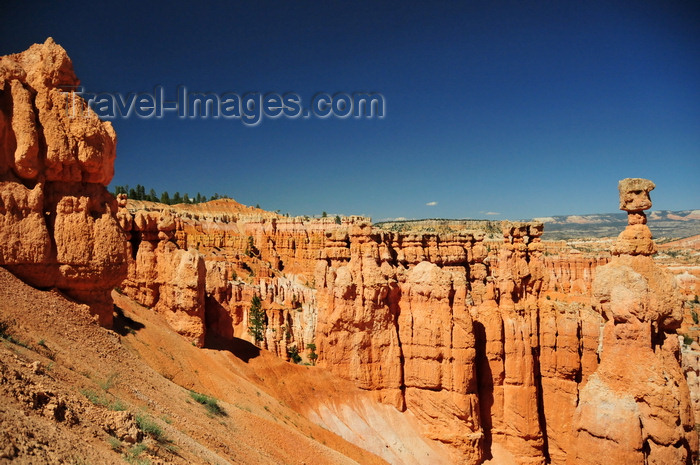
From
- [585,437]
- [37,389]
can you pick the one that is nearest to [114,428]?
[37,389]

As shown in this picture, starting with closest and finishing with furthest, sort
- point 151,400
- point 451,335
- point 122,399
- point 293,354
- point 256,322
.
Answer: point 122,399 < point 151,400 < point 451,335 < point 293,354 < point 256,322

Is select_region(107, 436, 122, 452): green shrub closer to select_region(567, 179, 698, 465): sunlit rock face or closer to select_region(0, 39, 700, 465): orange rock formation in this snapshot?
select_region(0, 39, 700, 465): orange rock formation

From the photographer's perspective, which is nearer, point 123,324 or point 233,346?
point 123,324

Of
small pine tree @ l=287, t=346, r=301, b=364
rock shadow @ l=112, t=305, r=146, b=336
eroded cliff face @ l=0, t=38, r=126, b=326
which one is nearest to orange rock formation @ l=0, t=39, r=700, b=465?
eroded cliff face @ l=0, t=38, r=126, b=326

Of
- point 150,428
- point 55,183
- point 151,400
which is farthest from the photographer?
point 55,183

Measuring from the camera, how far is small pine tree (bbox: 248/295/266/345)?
110 ft

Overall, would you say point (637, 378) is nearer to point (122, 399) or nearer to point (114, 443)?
point (122, 399)

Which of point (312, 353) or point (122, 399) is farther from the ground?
point (122, 399)

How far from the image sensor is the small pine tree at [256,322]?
33.5 meters

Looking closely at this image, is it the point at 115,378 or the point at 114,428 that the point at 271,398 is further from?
the point at 114,428

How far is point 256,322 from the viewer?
111 ft

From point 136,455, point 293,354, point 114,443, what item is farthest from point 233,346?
point 114,443

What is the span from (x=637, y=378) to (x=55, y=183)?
2085 cm

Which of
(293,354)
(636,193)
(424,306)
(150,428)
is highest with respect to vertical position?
Answer: (636,193)
